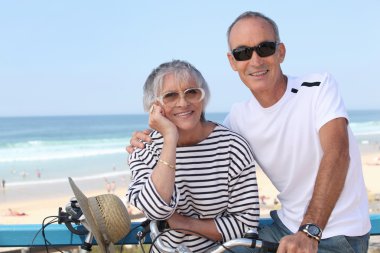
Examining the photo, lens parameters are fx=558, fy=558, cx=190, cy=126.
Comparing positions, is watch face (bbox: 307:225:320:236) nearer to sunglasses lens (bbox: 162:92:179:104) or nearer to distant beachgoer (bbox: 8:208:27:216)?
sunglasses lens (bbox: 162:92:179:104)

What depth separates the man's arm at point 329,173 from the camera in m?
2.38

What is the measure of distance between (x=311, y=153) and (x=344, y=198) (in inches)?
10.5

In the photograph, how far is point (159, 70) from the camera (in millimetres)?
2752

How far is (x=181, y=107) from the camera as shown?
2711mm

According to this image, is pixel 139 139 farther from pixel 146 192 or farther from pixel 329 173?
pixel 329 173

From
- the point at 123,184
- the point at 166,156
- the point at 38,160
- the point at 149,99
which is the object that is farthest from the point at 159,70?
the point at 38,160

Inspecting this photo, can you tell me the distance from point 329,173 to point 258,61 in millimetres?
713

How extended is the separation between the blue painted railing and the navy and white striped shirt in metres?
0.43

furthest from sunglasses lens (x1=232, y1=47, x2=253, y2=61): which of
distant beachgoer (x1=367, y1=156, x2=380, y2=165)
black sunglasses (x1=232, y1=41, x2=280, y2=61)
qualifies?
distant beachgoer (x1=367, y1=156, x2=380, y2=165)

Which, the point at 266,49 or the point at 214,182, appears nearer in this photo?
the point at 214,182

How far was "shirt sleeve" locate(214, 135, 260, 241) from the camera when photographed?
108 inches

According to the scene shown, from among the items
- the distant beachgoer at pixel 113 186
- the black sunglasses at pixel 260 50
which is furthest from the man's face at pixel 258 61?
the distant beachgoer at pixel 113 186

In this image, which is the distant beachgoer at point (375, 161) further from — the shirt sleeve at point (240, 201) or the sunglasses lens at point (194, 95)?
the sunglasses lens at point (194, 95)

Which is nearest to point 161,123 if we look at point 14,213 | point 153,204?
point 153,204
